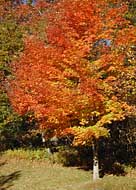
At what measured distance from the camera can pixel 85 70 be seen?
23.3 metres

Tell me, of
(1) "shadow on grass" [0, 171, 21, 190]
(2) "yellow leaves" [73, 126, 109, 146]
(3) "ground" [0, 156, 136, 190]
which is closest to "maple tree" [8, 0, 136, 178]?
(2) "yellow leaves" [73, 126, 109, 146]

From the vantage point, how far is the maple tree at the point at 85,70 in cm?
2325

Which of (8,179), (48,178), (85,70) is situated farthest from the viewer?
(8,179)

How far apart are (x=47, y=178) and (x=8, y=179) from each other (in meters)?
2.52

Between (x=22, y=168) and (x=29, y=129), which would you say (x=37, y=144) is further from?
(x=22, y=168)

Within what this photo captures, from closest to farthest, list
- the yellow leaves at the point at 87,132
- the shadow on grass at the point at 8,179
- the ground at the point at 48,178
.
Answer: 1. the ground at the point at 48,178
2. the yellow leaves at the point at 87,132
3. the shadow on grass at the point at 8,179

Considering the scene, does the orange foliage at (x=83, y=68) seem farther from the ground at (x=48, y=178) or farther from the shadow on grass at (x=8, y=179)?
the shadow on grass at (x=8, y=179)

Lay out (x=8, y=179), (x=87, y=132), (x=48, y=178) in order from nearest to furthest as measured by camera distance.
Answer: (x=87, y=132), (x=48, y=178), (x=8, y=179)

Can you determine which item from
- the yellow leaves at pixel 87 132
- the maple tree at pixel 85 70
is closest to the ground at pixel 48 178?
the yellow leaves at pixel 87 132

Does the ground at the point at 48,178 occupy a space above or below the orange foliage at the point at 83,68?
below

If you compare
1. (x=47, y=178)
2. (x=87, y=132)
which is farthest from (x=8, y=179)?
(x=87, y=132)

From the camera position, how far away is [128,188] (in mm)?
21766

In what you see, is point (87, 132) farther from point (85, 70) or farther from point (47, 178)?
point (47, 178)

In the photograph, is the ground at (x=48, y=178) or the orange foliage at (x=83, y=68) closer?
the ground at (x=48, y=178)
